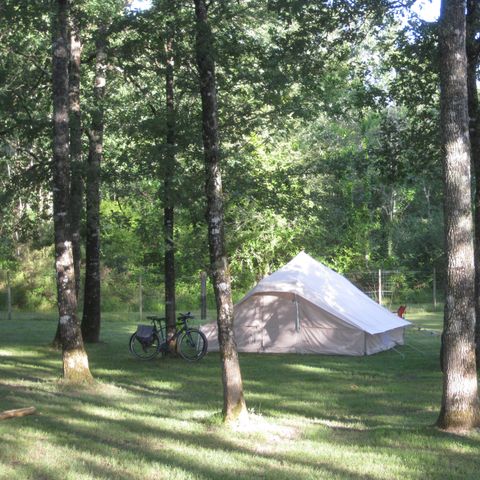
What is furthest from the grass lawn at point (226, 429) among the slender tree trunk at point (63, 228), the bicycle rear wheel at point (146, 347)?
the slender tree trunk at point (63, 228)

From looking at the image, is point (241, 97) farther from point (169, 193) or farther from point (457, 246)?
point (457, 246)

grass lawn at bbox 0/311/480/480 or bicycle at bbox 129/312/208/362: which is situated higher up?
bicycle at bbox 129/312/208/362

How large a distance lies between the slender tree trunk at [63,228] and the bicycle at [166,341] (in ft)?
11.3

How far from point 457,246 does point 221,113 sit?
21.7 feet

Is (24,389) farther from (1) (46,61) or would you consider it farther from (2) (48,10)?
(1) (46,61)

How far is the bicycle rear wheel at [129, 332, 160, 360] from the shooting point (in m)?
14.6

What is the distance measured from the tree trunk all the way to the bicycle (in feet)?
8.43

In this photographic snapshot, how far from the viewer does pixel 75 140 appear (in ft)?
49.1

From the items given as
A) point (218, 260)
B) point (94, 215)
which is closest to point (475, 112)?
point (218, 260)

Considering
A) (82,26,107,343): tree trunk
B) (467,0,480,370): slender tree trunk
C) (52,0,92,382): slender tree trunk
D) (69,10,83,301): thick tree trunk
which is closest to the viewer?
(52,0,92,382): slender tree trunk

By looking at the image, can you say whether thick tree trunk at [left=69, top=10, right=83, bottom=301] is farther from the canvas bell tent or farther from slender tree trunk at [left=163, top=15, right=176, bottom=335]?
the canvas bell tent

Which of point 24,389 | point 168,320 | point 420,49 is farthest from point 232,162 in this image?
point 24,389

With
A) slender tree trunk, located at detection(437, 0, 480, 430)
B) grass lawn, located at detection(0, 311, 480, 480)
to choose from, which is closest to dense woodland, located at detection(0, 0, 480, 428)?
slender tree trunk, located at detection(437, 0, 480, 430)

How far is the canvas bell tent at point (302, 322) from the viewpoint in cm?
1591
